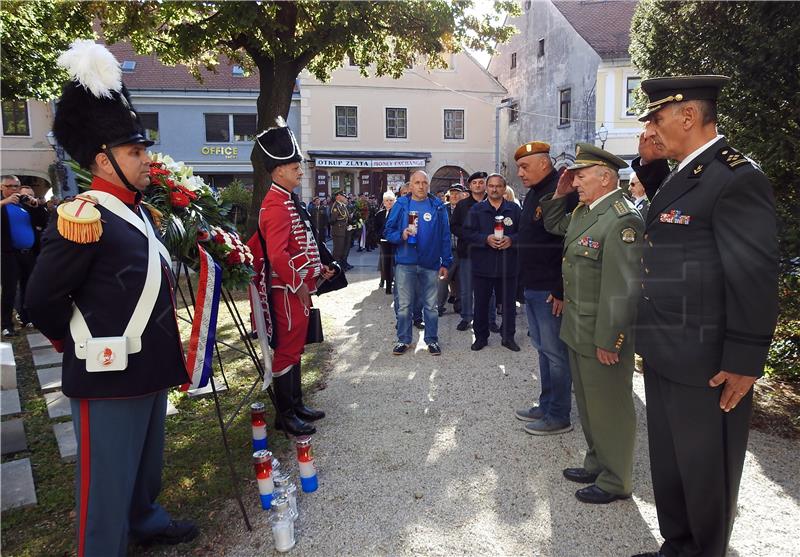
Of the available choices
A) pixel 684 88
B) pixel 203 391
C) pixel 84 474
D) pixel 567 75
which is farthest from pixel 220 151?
pixel 684 88

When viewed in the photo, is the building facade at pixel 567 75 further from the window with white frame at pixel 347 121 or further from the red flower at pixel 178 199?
the red flower at pixel 178 199

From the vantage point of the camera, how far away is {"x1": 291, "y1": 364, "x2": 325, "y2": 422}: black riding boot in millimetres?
4602

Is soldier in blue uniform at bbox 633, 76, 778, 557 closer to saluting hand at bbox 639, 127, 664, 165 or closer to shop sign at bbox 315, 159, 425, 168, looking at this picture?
saluting hand at bbox 639, 127, 664, 165

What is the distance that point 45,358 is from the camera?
651 cm

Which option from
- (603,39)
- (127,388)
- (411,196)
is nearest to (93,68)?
(127,388)

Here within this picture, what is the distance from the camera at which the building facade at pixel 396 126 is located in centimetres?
2761

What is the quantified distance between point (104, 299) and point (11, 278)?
6670 mm

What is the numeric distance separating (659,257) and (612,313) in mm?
645

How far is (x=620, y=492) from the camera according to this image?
11.0 ft

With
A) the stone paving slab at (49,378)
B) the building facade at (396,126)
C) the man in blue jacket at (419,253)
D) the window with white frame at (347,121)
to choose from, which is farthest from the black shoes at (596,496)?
the window with white frame at (347,121)

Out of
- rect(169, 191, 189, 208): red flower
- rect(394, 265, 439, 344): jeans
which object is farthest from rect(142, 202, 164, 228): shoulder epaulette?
rect(394, 265, 439, 344): jeans

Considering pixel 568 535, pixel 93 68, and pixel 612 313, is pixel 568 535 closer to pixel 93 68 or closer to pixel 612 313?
pixel 612 313

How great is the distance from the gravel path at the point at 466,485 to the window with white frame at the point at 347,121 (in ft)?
78.7

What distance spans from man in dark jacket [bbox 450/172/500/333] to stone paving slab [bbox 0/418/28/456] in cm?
503
